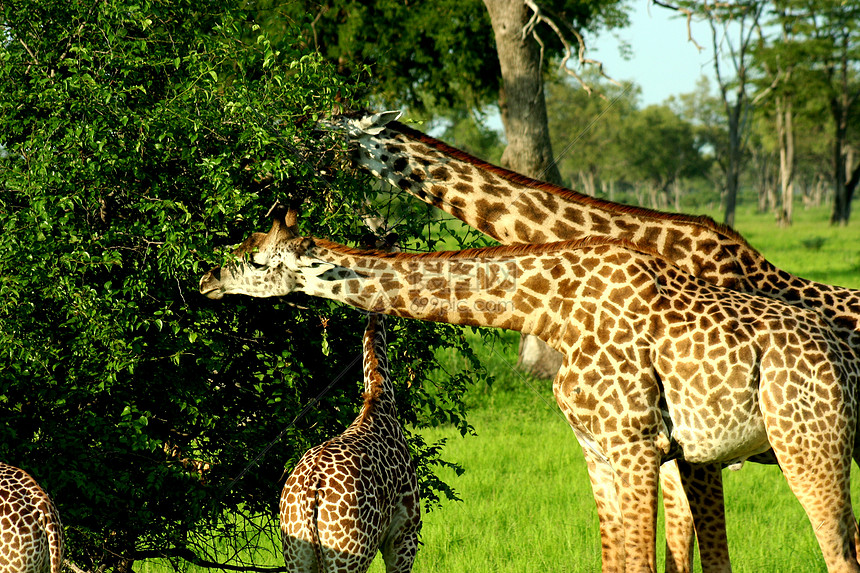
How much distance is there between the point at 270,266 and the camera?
192 inches

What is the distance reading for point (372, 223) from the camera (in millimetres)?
6246

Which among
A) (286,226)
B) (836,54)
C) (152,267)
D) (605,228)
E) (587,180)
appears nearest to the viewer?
(286,226)

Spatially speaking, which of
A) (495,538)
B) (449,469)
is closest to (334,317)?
(495,538)

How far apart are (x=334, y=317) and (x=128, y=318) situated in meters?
1.43

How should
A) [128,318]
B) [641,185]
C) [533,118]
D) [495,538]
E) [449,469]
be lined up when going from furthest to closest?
[641,185] → [533,118] → [449,469] → [495,538] → [128,318]

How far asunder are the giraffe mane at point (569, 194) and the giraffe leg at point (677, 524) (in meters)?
1.48

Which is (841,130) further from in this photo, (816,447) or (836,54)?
(816,447)

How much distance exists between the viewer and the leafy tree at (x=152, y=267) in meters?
5.05

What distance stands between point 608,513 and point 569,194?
2001 mm

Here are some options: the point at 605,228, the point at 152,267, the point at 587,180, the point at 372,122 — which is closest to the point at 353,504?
the point at 152,267

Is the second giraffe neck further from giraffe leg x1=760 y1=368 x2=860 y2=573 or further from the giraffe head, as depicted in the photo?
giraffe leg x1=760 y1=368 x2=860 y2=573

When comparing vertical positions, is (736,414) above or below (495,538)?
above

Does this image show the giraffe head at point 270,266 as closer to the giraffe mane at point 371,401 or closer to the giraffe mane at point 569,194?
the giraffe mane at point 371,401

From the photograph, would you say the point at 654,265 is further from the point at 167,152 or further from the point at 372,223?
the point at 167,152
